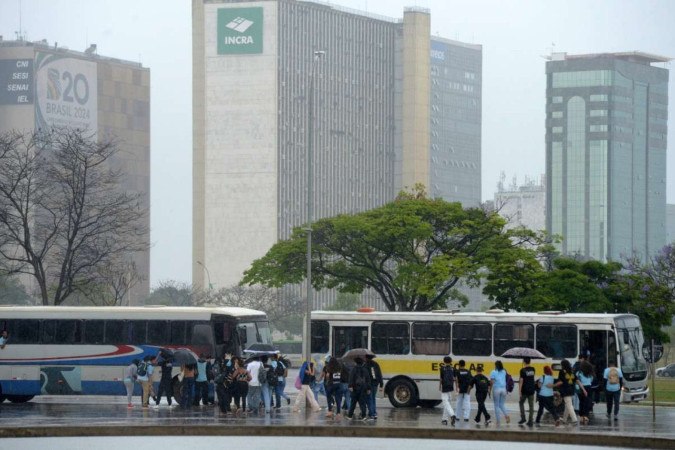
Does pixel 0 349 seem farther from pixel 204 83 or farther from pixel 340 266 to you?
pixel 204 83

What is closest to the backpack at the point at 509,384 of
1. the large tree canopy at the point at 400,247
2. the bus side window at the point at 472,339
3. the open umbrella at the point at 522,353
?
the open umbrella at the point at 522,353

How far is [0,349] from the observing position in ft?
153

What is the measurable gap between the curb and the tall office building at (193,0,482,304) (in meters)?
147

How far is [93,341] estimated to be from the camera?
46.7m

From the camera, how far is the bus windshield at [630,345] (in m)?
43.6

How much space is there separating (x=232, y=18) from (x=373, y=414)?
148053 mm

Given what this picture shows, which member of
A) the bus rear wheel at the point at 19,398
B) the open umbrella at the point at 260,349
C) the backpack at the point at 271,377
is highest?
the open umbrella at the point at 260,349

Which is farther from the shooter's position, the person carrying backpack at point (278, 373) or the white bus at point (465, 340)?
the white bus at point (465, 340)

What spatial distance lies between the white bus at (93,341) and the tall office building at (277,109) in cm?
13421

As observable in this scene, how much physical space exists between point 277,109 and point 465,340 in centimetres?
13959

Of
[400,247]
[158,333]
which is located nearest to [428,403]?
[158,333]

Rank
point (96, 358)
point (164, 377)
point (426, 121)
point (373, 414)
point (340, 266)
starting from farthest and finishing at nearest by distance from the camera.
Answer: point (426, 121) < point (340, 266) < point (96, 358) < point (164, 377) < point (373, 414)

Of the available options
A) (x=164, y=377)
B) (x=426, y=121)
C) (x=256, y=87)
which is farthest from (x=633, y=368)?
(x=426, y=121)

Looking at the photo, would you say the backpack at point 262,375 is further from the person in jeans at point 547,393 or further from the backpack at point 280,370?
the person in jeans at point 547,393
